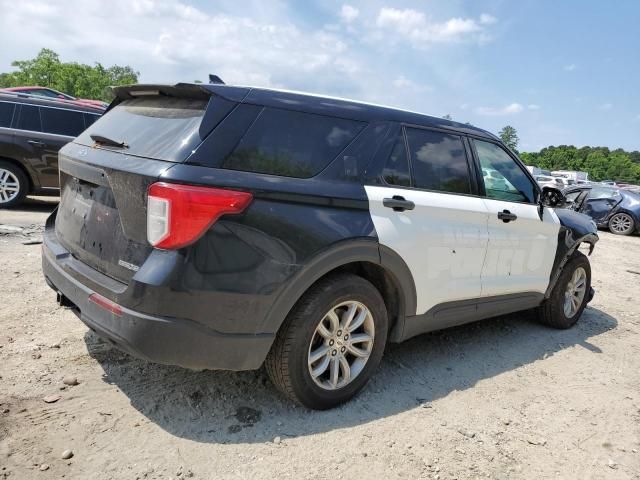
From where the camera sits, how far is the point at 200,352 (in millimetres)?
2455

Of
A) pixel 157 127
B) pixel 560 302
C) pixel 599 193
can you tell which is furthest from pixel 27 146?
pixel 599 193

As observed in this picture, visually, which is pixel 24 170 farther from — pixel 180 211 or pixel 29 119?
pixel 180 211

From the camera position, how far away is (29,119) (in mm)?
8008

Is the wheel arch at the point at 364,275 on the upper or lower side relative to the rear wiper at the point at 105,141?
lower

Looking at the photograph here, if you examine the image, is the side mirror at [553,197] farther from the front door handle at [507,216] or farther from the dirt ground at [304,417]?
the dirt ground at [304,417]

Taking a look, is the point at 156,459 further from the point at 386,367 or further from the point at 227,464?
the point at 386,367

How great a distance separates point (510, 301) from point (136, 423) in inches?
121

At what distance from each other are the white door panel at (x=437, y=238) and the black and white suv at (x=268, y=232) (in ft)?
0.04

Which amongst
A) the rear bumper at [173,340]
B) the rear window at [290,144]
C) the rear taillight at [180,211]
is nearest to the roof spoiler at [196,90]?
the rear window at [290,144]

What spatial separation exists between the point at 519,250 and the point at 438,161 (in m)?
1.21

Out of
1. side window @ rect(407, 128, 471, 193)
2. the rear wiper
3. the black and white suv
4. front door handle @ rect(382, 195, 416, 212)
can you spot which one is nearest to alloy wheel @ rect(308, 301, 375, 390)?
the black and white suv

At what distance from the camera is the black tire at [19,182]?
7.83 metres

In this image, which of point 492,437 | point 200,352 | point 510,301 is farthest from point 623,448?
point 200,352

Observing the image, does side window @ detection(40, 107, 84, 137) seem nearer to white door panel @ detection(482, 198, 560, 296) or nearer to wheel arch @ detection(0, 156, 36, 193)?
wheel arch @ detection(0, 156, 36, 193)
